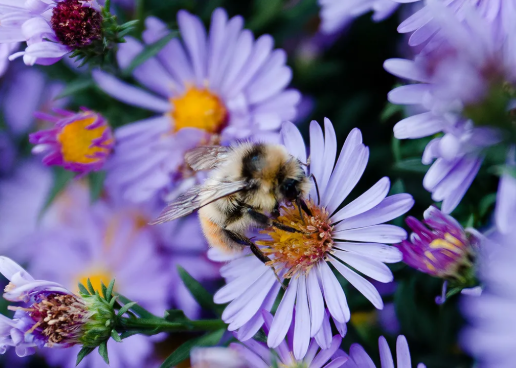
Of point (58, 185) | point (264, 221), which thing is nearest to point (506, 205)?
point (264, 221)

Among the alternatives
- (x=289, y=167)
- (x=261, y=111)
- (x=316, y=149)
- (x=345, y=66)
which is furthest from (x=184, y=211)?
(x=345, y=66)

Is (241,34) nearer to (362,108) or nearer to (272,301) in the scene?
(362,108)

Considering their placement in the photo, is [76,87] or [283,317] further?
[76,87]

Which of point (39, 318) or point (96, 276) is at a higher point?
point (39, 318)

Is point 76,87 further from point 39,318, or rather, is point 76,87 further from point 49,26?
point 39,318

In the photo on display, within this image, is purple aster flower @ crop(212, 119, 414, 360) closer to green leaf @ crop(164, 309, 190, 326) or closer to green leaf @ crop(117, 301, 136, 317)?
green leaf @ crop(164, 309, 190, 326)

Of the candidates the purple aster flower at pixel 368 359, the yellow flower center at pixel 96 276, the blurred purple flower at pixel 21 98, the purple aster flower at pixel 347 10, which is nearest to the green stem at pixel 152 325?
the purple aster flower at pixel 368 359

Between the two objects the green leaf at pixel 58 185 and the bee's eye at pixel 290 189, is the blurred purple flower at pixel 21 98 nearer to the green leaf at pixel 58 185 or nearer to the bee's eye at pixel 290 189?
the green leaf at pixel 58 185
